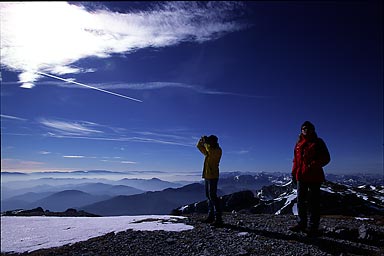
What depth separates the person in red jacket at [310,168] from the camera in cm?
946

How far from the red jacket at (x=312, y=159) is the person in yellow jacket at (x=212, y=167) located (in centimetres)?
364

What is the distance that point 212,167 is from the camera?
39.6 feet

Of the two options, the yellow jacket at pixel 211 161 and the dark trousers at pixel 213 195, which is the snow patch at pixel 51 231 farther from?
the yellow jacket at pixel 211 161

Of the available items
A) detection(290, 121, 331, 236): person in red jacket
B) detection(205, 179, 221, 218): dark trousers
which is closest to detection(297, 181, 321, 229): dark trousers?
detection(290, 121, 331, 236): person in red jacket

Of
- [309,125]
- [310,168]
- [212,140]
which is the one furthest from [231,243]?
[309,125]

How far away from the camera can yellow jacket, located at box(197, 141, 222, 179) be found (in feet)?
39.5

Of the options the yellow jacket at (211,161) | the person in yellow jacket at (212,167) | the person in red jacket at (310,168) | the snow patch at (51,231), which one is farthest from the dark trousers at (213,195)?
the person in red jacket at (310,168)

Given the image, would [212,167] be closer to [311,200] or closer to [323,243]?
[311,200]

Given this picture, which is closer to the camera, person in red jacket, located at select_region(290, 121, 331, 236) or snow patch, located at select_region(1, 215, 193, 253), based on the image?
person in red jacket, located at select_region(290, 121, 331, 236)

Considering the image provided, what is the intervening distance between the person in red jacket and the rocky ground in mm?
925

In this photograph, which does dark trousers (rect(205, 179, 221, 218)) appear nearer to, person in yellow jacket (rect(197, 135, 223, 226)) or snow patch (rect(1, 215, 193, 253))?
person in yellow jacket (rect(197, 135, 223, 226))

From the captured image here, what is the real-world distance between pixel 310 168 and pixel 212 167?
4.25m

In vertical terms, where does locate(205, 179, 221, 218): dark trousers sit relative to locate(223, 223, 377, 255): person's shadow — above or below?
above

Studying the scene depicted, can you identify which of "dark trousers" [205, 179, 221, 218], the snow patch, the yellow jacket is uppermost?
the yellow jacket
